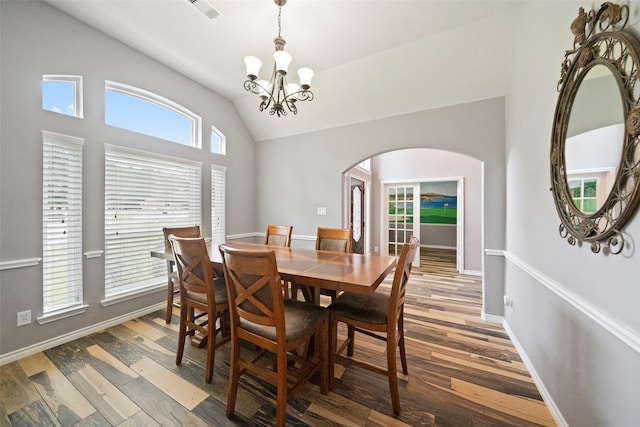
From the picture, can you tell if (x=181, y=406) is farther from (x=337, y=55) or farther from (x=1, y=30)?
(x=337, y=55)

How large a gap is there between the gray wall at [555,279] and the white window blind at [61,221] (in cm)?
379

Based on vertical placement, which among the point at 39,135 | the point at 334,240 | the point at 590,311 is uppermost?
the point at 39,135

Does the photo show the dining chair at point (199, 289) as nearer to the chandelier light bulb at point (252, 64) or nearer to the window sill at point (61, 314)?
the window sill at point (61, 314)

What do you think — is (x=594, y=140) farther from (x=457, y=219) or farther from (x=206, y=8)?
(x=457, y=219)

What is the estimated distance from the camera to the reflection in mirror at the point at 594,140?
0.96 meters

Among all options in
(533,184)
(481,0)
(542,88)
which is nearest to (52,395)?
(533,184)

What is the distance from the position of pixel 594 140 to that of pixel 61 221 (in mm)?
3895

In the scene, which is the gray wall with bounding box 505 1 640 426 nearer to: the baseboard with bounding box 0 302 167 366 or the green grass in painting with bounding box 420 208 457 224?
the baseboard with bounding box 0 302 167 366

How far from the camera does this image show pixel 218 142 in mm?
3730

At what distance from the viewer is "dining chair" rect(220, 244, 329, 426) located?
121 cm

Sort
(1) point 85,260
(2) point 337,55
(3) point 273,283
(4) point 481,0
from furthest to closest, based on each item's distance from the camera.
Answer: (2) point 337,55 → (1) point 85,260 → (4) point 481,0 → (3) point 273,283

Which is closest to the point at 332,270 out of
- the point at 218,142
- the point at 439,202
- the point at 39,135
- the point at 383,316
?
the point at 383,316

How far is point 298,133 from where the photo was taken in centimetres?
385

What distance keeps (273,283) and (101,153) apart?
254 centimetres
